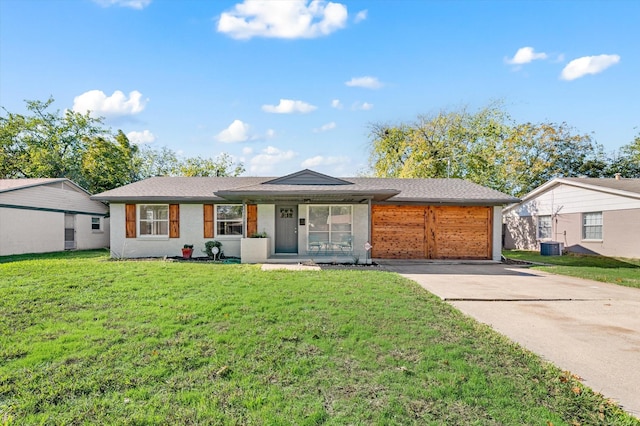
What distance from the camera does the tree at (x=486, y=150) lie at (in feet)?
85.8

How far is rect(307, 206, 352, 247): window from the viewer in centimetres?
1331

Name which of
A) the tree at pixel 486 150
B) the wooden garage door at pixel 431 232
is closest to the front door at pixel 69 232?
the wooden garage door at pixel 431 232

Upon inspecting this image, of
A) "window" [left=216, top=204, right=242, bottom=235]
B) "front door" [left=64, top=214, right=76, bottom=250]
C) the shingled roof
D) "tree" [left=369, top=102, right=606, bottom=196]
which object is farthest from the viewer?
"tree" [left=369, top=102, right=606, bottom=196]

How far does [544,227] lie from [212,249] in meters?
18.0

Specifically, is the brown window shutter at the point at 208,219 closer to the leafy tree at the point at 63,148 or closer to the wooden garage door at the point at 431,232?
the wooden garage door at the point at 431,232

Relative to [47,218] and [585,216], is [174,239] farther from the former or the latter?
[585,216]

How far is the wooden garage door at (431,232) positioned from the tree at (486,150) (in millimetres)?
11486

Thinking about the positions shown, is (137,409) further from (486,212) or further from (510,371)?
(486,212)

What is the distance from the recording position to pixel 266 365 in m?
3.60

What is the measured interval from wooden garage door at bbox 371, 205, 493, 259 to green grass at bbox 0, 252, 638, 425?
7946mm

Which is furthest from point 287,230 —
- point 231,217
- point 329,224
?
point 231,217

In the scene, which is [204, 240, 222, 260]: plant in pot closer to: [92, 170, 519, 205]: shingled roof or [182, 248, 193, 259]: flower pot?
[182, 248, 193, 259]: flower pot

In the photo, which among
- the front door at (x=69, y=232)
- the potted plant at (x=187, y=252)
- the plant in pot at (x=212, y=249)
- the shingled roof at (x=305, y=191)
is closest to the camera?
the shingled roof at (x=305, y=191)

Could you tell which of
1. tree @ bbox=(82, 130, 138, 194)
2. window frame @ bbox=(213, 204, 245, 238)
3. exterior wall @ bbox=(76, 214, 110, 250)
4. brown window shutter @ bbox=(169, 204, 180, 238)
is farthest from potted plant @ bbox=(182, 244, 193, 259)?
tree @ bbox=(82, 130, 138, 194)
